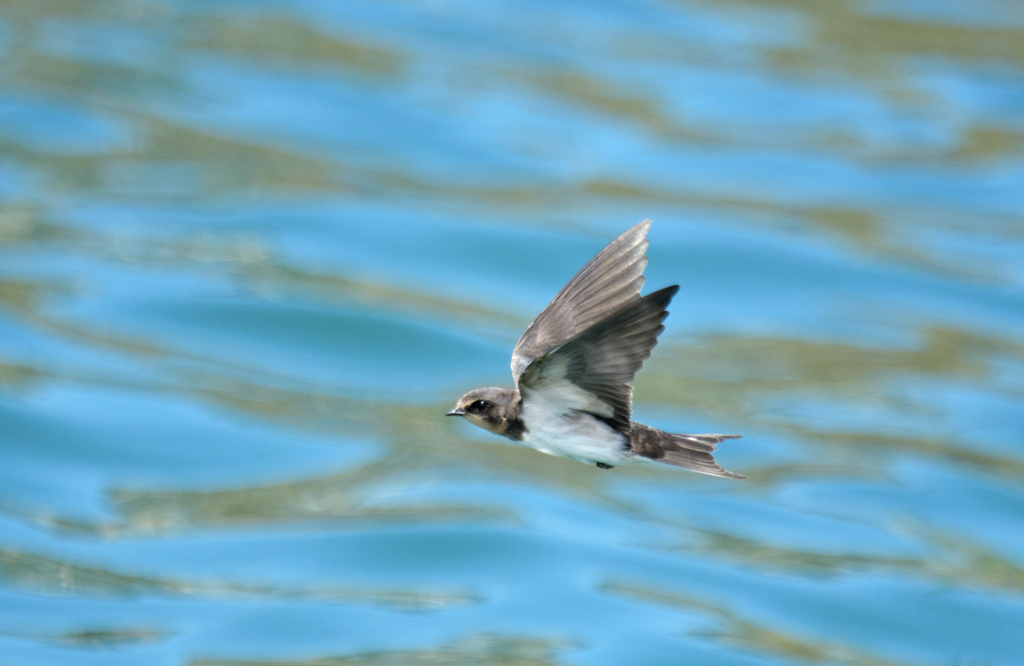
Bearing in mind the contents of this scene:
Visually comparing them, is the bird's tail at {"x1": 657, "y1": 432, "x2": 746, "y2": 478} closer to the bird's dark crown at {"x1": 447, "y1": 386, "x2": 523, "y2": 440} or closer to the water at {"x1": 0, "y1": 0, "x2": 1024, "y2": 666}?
the bird's dark crown at {"x1": 447, "y1": 386, "x2": 523, "y2": 440}

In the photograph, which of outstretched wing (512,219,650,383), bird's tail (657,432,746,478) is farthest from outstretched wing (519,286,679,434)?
bird's tail (657,432,746,478)

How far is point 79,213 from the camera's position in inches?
708

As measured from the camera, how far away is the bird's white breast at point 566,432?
4.55 metres

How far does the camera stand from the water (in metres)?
11.0

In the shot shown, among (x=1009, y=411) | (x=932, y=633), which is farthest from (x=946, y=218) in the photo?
(x=932, y=633)

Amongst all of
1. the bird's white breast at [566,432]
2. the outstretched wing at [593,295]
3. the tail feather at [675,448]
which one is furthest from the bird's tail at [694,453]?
the outstretched wing at [593,295]

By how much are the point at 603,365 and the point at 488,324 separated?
462 inches

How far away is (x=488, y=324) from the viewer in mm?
16188

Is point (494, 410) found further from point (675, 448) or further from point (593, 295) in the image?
point (675, 448)

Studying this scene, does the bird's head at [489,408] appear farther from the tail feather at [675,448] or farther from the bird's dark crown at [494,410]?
the tail feather at [675,448]

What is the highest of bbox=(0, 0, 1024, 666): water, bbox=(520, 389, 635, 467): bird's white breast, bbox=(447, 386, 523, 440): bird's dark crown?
bbox=(0, 0, 1024, 666): water

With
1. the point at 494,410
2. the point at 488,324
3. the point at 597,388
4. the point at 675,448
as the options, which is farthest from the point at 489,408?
the point at 488,324

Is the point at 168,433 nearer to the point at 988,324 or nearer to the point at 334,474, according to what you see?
the point at 334,474

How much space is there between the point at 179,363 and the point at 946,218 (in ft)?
35.3
